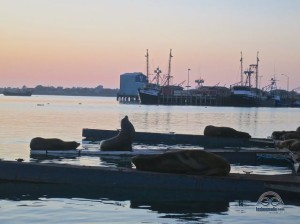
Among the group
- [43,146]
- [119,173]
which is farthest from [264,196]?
[43,146]

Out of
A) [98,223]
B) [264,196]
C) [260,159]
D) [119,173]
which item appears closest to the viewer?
[98,223]

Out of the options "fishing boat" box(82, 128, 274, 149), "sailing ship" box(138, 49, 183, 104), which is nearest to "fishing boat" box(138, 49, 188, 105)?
"sailing ship" box(138, 49, 183, 104)

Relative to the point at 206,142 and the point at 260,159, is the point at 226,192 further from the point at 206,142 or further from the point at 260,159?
the point at 206,142

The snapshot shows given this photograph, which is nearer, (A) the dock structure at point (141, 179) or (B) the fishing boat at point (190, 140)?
(A) the dock structure at point (141, 179)

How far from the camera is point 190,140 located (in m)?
37.6

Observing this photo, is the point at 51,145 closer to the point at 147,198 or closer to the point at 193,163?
the point at 193,163

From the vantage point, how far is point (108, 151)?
27.4 metres

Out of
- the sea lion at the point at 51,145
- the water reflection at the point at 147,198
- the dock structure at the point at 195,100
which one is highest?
the dock structure at the point at 195,100

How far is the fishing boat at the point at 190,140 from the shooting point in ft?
117

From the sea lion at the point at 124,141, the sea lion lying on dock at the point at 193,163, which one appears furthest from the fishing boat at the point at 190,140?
the sea lion lying on dock at the point at 193,163

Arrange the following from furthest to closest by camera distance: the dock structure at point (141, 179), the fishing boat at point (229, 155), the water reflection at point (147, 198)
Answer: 1. the fishing boat at point (229, 155)
2. the dock structure at point (141, 179)
3. the water reflection at point (147, 198)

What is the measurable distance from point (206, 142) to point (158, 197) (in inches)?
795

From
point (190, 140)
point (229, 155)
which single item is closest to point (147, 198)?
point (229, 155)

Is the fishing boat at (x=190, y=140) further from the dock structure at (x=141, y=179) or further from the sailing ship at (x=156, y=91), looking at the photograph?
the sailing ship at (x=156, y=91)
